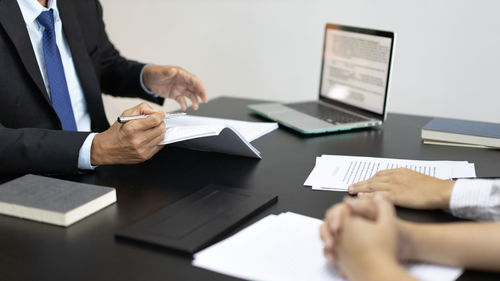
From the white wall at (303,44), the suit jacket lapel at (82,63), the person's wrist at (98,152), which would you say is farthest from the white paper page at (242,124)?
the white wall at (303,44)

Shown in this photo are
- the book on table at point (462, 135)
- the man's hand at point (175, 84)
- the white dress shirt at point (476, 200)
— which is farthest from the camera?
the man's hand at point (175, 84)

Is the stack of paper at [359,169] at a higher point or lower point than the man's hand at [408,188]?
lower

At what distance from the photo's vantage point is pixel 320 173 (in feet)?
4.06

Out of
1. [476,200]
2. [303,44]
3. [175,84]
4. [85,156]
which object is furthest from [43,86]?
[303,44]

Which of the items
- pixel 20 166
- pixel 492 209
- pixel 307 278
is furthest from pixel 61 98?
pixel 492 209

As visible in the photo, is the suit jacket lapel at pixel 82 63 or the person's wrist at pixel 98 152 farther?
the suit jacket lapel at pixel 82 63

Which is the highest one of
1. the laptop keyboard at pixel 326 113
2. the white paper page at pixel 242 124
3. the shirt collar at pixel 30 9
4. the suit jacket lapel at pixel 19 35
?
the shirt collar at pixel 30 9

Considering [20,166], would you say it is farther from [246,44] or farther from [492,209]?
[246,44]

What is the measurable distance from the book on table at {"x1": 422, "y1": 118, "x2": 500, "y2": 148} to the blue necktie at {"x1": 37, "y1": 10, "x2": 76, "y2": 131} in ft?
3.66

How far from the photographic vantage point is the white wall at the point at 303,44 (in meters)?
2.78

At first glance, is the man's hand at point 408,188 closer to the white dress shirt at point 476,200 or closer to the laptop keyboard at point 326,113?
the white dress shirt at point 476,200

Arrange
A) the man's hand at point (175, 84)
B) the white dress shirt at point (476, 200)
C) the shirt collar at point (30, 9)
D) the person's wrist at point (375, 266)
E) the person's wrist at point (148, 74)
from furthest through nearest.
Answer: the person's wrist at point (148, 74) → the man's hand at point (175, 84) → the shirt collar at point (30, 9) → the white dress shirt at point (476, 200) → the person's wrist at point (375, 266)

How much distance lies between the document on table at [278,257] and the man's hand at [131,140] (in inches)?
16.3

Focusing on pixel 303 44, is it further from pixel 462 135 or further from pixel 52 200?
pixel 52 200
